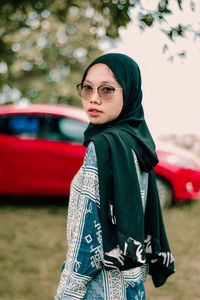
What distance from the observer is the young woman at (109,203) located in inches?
42.8

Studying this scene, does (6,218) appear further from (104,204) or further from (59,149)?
(104,204)

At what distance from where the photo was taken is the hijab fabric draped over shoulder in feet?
3.59

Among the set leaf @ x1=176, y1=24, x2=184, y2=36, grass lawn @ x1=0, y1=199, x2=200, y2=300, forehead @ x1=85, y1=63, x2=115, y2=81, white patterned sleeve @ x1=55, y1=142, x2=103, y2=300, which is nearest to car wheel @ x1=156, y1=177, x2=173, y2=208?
grass lawn @ x1=0, y1=199, x2=200, y2=300

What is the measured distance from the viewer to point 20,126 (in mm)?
4762

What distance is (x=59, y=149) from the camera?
462 centimetres

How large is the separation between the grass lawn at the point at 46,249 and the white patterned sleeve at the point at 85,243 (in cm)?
182

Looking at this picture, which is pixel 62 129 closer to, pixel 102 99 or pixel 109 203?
pixel 102 99

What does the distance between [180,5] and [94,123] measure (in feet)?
3.56

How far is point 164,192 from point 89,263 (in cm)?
375

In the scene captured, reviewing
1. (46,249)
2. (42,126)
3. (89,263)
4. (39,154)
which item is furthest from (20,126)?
(89,263)

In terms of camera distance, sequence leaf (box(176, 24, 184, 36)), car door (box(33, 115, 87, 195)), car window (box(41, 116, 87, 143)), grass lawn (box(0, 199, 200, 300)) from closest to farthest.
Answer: leaf (box(176, 24, 184, 36)) < grass lawn (box(0, 199, 200, 300)) < car door (box(33, 115, 87, 195)) < car window (box(41, 116, 87, 143))

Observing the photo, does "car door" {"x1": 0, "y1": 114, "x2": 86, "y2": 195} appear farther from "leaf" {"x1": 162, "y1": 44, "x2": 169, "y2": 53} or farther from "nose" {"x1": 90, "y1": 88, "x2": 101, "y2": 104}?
"nose" {"x1": 90, "y1": 88, "x2": 101, "y2": 104}

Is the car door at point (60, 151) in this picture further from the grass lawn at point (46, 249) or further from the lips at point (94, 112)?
the lips at point (94, 112)

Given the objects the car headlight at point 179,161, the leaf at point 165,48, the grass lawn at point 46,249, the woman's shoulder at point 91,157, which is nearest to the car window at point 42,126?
the grass lawn at point 46,249
